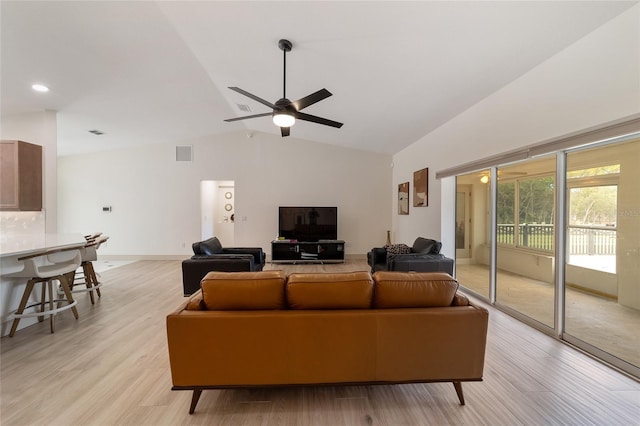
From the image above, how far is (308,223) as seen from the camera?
6965 millimetres

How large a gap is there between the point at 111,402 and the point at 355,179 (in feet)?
21.2

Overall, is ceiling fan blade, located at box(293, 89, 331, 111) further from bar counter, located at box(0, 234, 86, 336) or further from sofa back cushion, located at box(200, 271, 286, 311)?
bar counter, located at box(0, 234, 86, 336)

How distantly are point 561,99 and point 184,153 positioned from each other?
7546 mm

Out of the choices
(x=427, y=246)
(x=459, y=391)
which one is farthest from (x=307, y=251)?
(x=459, y=391)

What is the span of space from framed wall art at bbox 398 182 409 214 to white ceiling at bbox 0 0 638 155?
6.02 ft

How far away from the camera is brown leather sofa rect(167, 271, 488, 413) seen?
5.43ft

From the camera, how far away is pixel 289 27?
8.71 feet

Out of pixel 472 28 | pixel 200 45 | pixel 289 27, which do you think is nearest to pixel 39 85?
pixel 200 45

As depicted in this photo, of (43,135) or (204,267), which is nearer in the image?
(204,267)

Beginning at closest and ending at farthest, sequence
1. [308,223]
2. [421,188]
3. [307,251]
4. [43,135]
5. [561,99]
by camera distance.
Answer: [561,99]
[43,135]
[421,188]
[307,251]
[308,223]

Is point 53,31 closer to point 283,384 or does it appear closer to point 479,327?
point 283,384

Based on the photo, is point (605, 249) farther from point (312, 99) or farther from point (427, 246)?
point (312, 99)

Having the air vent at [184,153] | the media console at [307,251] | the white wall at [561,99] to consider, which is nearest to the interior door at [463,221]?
the white wall at [561,99]

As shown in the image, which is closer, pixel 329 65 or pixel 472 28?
pixel 472 28
